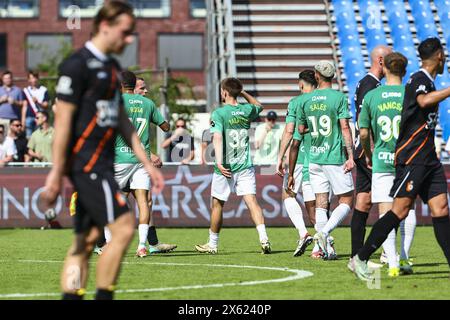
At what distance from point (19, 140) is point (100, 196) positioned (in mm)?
15314

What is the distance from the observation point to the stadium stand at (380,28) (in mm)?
29281

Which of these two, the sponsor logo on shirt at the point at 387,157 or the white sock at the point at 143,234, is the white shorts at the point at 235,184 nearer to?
the white sock at the point at 143,234

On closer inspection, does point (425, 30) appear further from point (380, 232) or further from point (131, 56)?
point (131, 56)

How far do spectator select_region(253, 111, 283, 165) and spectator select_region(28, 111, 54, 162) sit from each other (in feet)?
13.4

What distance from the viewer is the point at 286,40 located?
29.9 meters

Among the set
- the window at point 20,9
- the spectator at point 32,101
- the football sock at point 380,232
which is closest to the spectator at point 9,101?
the spectator at point 32,101

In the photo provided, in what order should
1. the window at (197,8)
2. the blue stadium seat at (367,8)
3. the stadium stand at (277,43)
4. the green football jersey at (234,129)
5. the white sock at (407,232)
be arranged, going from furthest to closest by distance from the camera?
the window at (197,8), the blue stadium seat at (367,8), the stadium stand at (277,43), the green football jersey at (234,129), the white sock at (407,232)

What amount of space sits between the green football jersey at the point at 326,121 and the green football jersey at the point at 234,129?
1.25 meters

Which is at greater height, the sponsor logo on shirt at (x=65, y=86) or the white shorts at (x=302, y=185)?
the sponsor logo on shirt at (x=65, y=86)

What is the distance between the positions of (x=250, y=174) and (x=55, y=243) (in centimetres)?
375

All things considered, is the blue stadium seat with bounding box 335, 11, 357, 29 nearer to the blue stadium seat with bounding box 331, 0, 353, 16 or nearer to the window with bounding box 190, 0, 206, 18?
the blue stadium seat with bounding box 331, 0, 353, 16

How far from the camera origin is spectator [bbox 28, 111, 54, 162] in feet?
70.0

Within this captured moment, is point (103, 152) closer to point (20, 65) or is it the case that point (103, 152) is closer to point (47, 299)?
point (47, 299)
